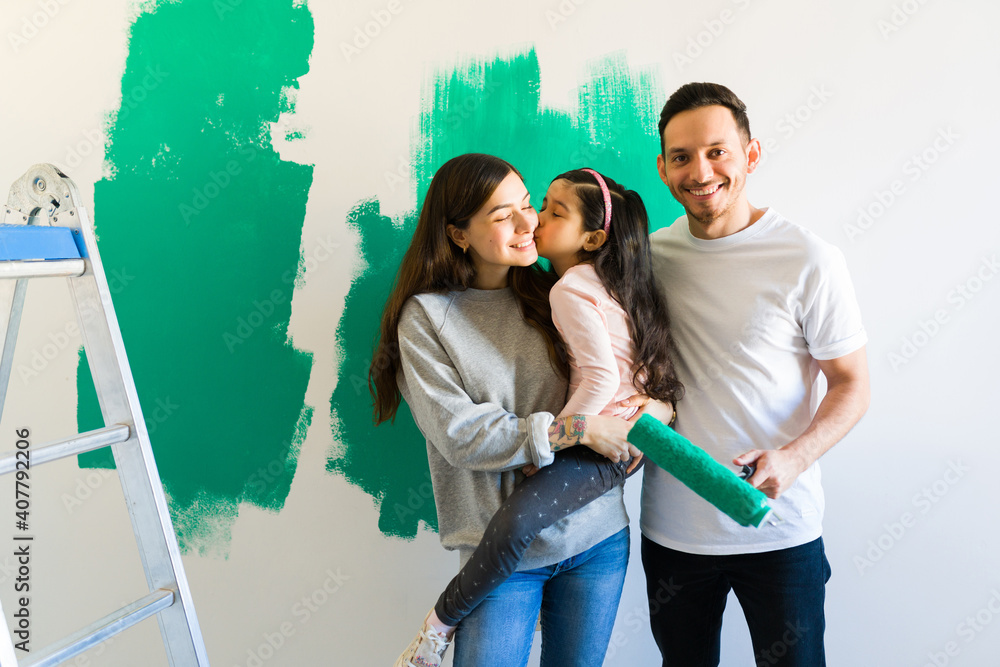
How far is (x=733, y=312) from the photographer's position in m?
1.38

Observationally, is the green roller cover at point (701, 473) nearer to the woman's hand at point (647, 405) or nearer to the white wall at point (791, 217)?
the woman's hand at point (647, 405)

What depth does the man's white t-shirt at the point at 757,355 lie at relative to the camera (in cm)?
134

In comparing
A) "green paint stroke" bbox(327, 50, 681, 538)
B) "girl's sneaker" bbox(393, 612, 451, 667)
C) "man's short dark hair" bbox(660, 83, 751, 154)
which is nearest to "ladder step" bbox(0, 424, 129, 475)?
"green paint stroke" bbox(327, 50, 681, 538)

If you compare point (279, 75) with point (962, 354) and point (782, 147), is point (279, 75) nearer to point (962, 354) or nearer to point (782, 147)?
point (782, 147)

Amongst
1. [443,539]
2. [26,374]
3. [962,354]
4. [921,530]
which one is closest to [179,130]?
[26,374]

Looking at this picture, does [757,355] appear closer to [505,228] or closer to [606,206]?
[606,206]

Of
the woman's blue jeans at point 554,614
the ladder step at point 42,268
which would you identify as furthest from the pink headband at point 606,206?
the ladder step at point 42,268

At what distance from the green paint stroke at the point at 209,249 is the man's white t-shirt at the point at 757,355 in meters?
1.06

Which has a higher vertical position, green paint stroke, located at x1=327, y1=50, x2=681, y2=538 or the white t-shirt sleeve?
green paint stroke, located at x1=327, y1=50, x2=681, y2=538

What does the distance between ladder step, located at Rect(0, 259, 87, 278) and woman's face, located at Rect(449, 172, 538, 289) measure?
0.75 m

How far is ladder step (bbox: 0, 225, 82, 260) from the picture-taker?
1.13 meters

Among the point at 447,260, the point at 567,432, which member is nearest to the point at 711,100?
the point at 447,260

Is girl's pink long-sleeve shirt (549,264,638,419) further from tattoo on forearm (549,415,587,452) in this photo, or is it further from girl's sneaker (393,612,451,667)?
girl's sneaker (393,612,451,667)

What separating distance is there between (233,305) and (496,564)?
1.07 m
